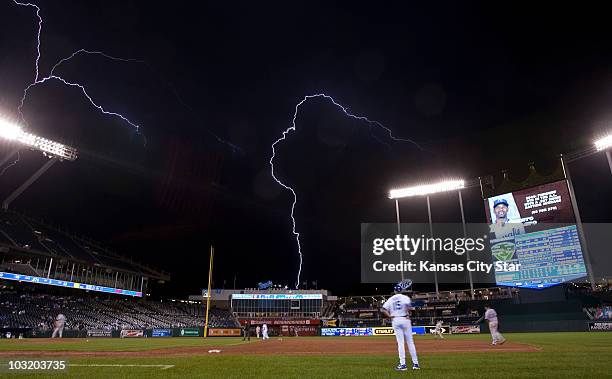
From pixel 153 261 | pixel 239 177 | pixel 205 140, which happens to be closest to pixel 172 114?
pixel 205 140

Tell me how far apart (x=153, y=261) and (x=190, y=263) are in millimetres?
6953

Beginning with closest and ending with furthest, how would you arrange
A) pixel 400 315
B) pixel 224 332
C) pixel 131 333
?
pixel 400 315
pixel 131 333
pixel 224 332

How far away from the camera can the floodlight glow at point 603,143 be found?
3691cm

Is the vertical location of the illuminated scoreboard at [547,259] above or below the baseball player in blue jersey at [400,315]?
above

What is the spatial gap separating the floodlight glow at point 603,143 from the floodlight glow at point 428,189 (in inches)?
612

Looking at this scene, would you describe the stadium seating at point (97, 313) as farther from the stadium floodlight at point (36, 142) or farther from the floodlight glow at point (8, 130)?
the floodlight glow at point (8, 130)

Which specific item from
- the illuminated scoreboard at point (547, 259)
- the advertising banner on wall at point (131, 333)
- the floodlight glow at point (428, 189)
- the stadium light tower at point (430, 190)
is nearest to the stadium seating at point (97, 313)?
the advertising banner on wall at point (131, 333)

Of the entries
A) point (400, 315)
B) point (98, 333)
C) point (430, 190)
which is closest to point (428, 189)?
point (430, 190)

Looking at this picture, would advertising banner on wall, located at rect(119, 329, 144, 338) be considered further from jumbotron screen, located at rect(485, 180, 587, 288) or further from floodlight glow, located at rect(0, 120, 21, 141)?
jumbotron screen, located at rect(485, 180, 587, 288)

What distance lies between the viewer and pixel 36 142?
1732 inches

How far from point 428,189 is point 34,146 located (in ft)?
164

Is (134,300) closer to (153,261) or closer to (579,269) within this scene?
(153,261)

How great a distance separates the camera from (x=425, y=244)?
189ft

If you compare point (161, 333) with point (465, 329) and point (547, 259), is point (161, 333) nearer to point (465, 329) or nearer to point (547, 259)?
point (465, 329)
